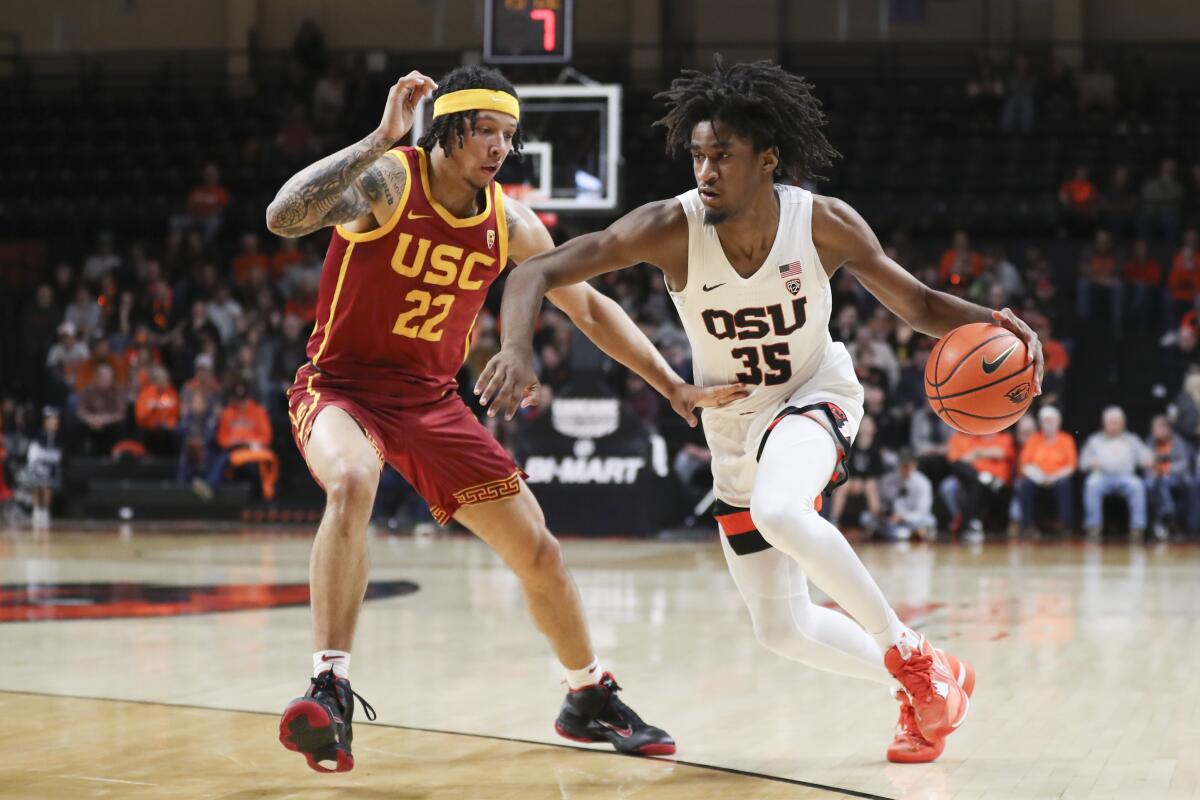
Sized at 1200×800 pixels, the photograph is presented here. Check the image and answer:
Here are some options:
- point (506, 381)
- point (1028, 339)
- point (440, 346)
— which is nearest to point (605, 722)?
point (440, 346)

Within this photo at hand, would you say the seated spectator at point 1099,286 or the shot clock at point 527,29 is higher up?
the shot clock at point 527,29

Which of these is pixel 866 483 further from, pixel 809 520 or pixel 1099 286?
pixel 809 520

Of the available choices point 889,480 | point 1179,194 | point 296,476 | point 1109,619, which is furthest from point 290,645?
point 1179,194

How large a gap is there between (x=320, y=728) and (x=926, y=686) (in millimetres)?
1746

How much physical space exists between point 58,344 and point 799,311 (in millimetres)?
14609

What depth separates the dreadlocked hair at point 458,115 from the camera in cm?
462

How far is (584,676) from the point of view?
4758mm

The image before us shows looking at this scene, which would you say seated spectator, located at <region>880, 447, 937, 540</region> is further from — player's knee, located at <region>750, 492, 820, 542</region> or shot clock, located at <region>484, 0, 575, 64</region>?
player's knee, located at <region>750, 492, 820, 542</region>

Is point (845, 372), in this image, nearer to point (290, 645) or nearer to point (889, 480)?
point (290, 645)

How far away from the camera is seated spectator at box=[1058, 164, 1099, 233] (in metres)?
17.5

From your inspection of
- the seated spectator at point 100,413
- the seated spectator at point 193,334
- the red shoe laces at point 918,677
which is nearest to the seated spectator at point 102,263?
the seated spectator at point 193,334

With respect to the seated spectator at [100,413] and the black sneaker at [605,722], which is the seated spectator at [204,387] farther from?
the black sneaker at [605,722]

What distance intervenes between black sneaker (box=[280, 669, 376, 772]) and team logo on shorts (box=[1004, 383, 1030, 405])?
83.2 inches

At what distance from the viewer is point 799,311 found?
15.2ft
